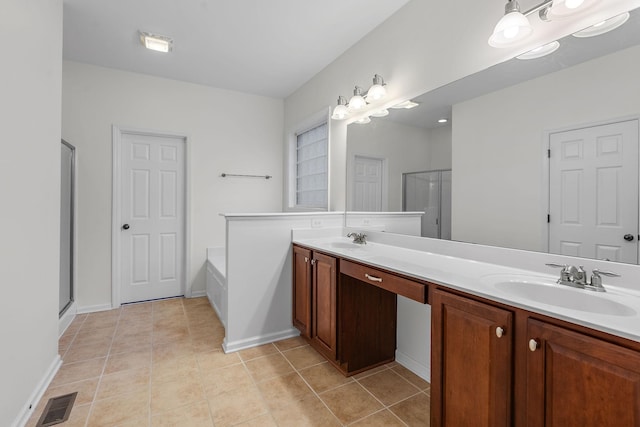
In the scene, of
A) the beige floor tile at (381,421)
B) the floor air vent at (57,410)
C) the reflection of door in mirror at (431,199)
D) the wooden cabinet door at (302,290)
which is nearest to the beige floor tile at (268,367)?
the wooden cabinet door at (302,290)

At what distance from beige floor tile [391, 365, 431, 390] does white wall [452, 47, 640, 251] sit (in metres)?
0.98

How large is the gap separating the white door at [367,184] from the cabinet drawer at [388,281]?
780 millimetres

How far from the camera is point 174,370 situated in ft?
6.85

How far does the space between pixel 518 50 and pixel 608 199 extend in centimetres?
84

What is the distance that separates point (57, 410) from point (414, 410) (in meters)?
2.00

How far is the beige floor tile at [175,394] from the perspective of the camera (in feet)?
5.63

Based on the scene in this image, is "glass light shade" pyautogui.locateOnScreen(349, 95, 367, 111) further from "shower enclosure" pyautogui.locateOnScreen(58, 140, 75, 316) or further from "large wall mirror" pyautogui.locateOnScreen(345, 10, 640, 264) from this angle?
"shower enclosure" pyautogui.locateOnScreen(58, 140, 75, 316)

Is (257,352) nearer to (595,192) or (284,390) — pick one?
(284,390)

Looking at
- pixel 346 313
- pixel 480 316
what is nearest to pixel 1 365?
pixel 346 313

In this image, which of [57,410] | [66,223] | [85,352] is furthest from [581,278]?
[66,223]

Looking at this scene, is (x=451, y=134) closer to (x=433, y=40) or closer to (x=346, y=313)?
(x=433, y=40)

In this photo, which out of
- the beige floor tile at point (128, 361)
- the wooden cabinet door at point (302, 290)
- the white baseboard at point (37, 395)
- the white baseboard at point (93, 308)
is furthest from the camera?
the white baseboard at point (93, 308)

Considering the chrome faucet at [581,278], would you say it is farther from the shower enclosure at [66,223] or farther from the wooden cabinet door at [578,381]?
the shower enclosure at [66,223]

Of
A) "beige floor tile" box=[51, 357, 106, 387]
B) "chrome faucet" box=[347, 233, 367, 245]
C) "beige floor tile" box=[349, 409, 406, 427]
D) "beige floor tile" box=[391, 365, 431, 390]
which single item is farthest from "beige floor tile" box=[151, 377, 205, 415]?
"chrome faucet" box=[347, 233, 367, 245]
